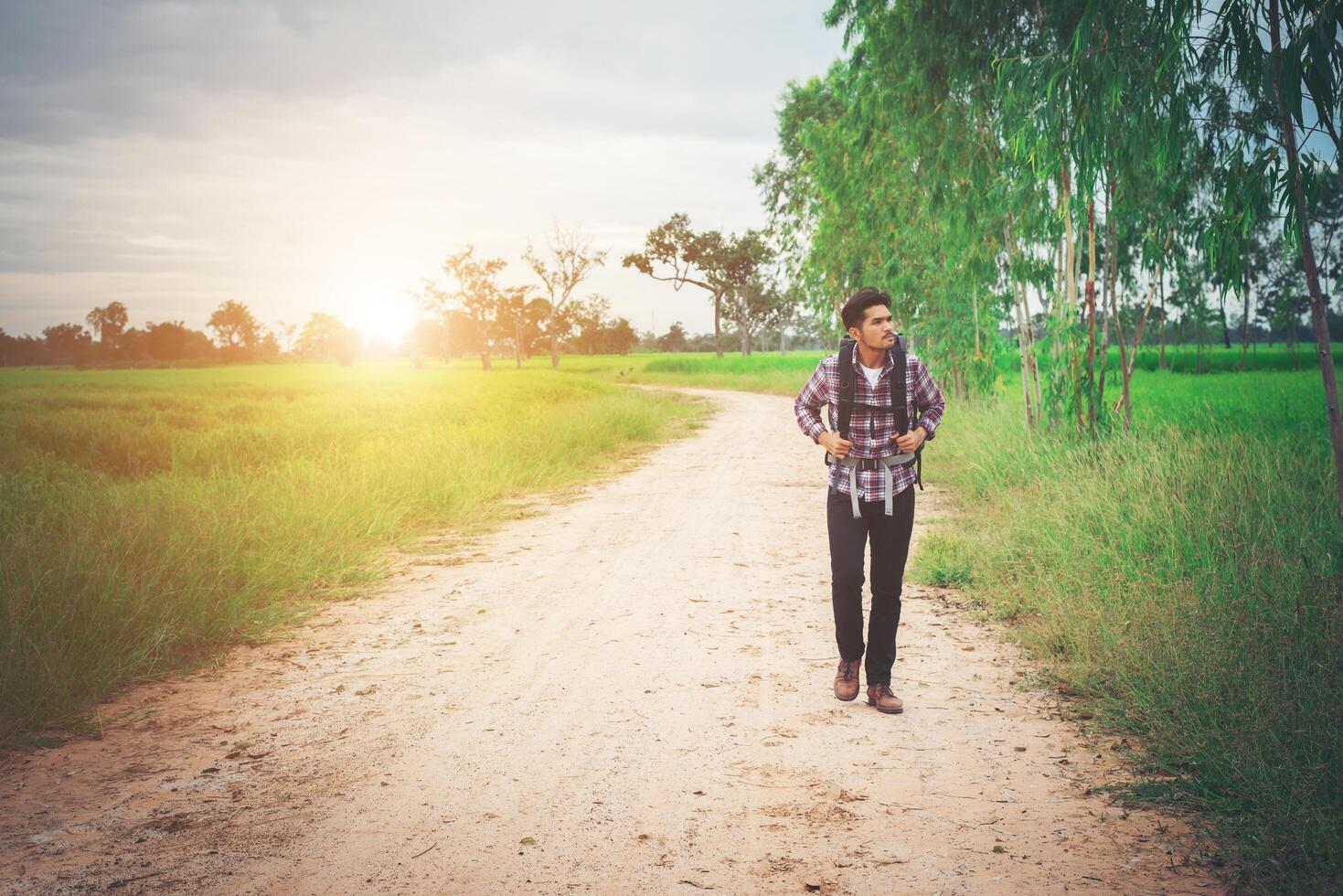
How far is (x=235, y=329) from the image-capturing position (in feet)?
98.7

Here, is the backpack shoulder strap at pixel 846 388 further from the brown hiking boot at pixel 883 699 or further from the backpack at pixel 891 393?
the brown hiking boot at pixel 883 699

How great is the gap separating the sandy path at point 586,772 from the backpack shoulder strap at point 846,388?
55.3 inches

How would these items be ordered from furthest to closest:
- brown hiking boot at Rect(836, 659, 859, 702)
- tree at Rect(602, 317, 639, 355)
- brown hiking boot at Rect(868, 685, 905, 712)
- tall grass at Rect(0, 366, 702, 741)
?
1. tree at Rect(602, 317, 639, 355)
2. tall grass at Rect(0, 366, 702, 741)
3. brown hiking boot at Rect(836, 659, 859, 702)
4. brown hiking boot at Rect(868, 685, 905, 712)

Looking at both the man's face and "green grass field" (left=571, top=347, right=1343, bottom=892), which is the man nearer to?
the man's face

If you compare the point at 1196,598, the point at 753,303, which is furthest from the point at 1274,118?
the point at 753,303

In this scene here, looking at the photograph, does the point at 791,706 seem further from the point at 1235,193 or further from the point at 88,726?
the point at 1235,193

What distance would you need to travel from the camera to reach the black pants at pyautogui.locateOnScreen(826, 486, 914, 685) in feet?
12.7

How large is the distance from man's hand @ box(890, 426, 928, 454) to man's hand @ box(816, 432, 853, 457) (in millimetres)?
221

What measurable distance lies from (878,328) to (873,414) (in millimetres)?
405

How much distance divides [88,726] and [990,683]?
4427 mm

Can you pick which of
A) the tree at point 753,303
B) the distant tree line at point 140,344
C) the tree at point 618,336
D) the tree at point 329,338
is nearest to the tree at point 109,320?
the distant tree line at point 140,344

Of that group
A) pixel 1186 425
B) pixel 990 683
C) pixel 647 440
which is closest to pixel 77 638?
pixel 990 683

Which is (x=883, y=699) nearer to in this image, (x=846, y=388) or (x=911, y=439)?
(x=911, y=439)

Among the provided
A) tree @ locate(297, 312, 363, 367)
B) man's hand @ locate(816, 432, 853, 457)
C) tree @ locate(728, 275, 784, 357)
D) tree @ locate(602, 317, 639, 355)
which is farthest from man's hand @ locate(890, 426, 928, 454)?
tree @ locate(602, 317, 639, 355)
